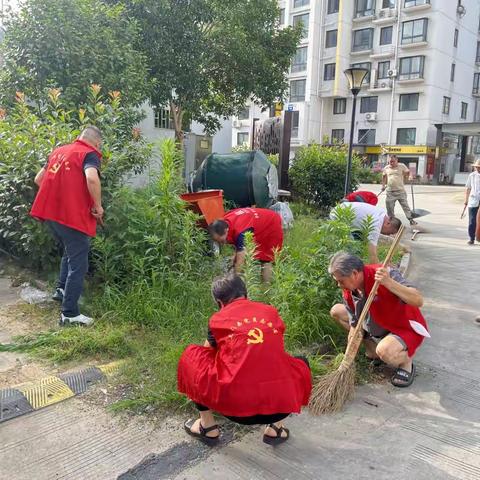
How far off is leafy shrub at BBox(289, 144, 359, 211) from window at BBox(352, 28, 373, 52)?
108 feet

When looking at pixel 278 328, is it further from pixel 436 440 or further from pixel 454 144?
pixel 454 144

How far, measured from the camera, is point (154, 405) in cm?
308

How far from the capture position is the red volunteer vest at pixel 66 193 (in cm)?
400

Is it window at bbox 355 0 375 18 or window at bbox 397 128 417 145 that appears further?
window at bbox 355 0 375 18

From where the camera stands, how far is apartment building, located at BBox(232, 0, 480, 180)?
3694 cm

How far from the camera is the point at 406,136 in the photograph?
38.3 metres

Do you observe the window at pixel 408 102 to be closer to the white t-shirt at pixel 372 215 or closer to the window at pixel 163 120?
the window at pixel 163 120

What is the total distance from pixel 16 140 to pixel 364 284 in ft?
12.5

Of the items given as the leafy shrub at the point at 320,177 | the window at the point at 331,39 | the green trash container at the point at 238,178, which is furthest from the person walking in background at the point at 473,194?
the window at the point at 331,39

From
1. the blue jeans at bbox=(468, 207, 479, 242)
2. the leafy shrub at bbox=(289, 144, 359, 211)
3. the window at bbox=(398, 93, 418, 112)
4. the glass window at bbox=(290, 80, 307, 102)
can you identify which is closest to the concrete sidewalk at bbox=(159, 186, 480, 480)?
the blue jeans at bbox=(468, 207, 479, 242)

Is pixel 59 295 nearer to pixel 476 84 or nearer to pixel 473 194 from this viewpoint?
pixel 473 194

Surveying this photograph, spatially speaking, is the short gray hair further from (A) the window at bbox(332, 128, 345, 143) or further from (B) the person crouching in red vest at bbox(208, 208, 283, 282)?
(A) the window at bbox(332, 128, 345, 143)

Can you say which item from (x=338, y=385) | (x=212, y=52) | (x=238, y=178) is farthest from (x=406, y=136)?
(x=338, y=385)

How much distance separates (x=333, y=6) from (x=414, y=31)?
7.44 metres
